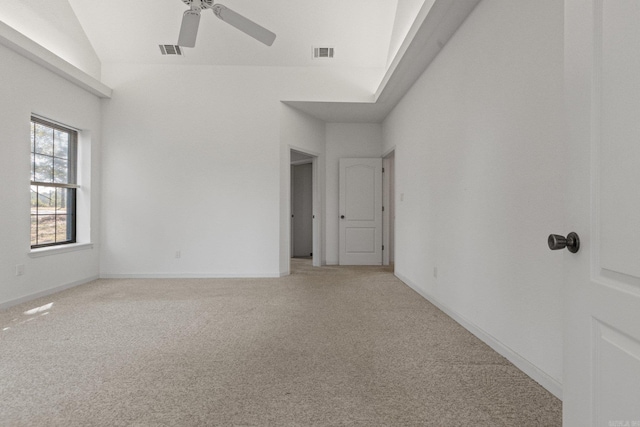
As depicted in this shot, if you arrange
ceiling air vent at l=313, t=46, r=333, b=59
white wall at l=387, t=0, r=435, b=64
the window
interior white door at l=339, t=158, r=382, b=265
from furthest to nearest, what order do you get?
interior white door at l=339, t=158, r=382, b=265
ceiling air vent at l=313, t=46, r=333, b=59
the window
white wall at l=387, t=0, r=435, b=64

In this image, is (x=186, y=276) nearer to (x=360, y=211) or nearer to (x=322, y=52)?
(x=360, y=211)

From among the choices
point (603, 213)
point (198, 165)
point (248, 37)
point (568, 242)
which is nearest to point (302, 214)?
point (198, 165)

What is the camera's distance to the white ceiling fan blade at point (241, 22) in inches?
120

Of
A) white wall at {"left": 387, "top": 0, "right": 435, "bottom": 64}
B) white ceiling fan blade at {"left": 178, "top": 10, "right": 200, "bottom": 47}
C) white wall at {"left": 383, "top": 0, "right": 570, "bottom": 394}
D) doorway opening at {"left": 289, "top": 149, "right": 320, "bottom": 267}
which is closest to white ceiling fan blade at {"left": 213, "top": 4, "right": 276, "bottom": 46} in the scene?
white ceiling fan blade at {"left": 178, "top": 10, "right": 200, "bottom": 47}

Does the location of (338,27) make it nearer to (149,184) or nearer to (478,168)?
(478,168)

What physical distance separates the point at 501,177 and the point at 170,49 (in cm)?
480

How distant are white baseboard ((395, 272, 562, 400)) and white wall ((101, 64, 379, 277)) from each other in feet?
9.86

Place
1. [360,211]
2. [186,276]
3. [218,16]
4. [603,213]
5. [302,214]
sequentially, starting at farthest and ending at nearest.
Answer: [302,214] → [360,211] → [186,276] → [218,16] → [603,213]

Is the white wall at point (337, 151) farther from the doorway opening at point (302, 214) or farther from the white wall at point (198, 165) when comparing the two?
the doorway opening at point (302, 214)

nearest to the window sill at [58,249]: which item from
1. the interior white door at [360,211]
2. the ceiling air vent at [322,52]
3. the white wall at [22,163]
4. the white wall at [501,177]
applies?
the white wall at [22,163]

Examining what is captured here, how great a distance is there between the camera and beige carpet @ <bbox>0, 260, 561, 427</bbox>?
1762 millimetres

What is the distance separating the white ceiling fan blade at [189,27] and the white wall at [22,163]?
1911 mm

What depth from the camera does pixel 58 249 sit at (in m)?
4.58

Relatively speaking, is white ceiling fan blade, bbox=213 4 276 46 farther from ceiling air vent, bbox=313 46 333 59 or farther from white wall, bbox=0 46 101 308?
white wall, bbox=0 46 101 308
